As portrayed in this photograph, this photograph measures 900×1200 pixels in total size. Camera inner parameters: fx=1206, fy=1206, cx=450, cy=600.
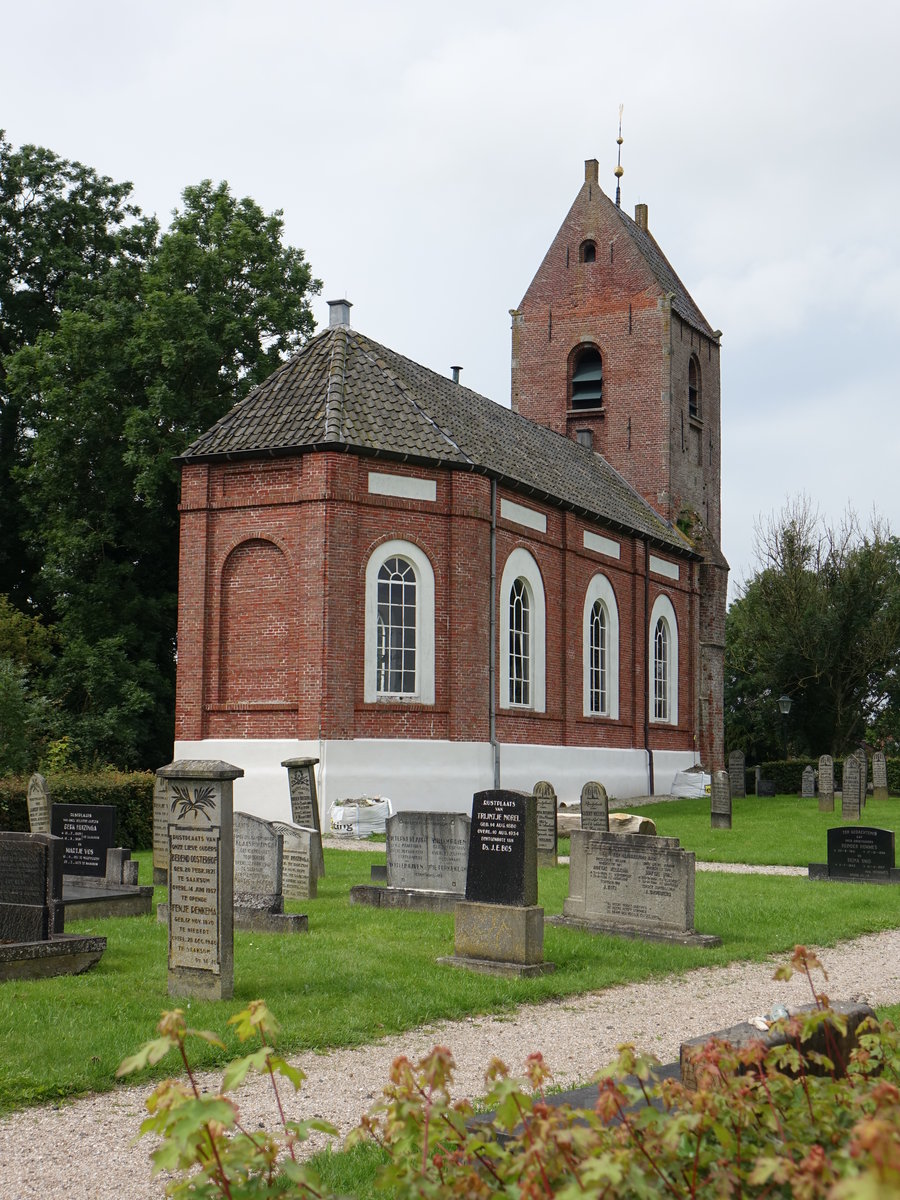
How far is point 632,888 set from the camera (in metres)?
11.3

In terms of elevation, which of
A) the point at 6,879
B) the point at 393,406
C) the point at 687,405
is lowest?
the point at 6,879

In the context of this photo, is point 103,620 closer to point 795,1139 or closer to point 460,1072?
point 460,1072

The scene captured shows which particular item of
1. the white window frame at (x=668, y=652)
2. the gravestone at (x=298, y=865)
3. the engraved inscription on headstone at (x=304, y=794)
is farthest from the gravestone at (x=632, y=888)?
the white window frame at (x=668, y=652)

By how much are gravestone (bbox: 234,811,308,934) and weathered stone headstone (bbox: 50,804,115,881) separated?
7.68ft

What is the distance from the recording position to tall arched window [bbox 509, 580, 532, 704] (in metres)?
27.1

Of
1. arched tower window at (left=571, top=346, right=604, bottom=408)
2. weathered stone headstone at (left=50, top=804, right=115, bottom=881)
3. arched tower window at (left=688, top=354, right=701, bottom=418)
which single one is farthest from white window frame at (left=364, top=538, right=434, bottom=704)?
arched tower window at (left=688, top=354, right=701, bottom=418)

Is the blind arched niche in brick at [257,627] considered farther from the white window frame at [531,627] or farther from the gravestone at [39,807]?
the gravestone at [39,807]

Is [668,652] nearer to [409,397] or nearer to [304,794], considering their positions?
[409,397]

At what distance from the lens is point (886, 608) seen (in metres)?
47.3

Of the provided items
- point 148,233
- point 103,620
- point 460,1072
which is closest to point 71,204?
point 148,233

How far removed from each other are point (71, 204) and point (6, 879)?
30.8 meters

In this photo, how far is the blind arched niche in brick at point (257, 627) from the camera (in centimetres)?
2369

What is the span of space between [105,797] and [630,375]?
23.6 metres

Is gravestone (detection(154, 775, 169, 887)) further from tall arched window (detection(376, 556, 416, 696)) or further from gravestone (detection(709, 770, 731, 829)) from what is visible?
gravestone (detection(709, 770, 731, 829))
